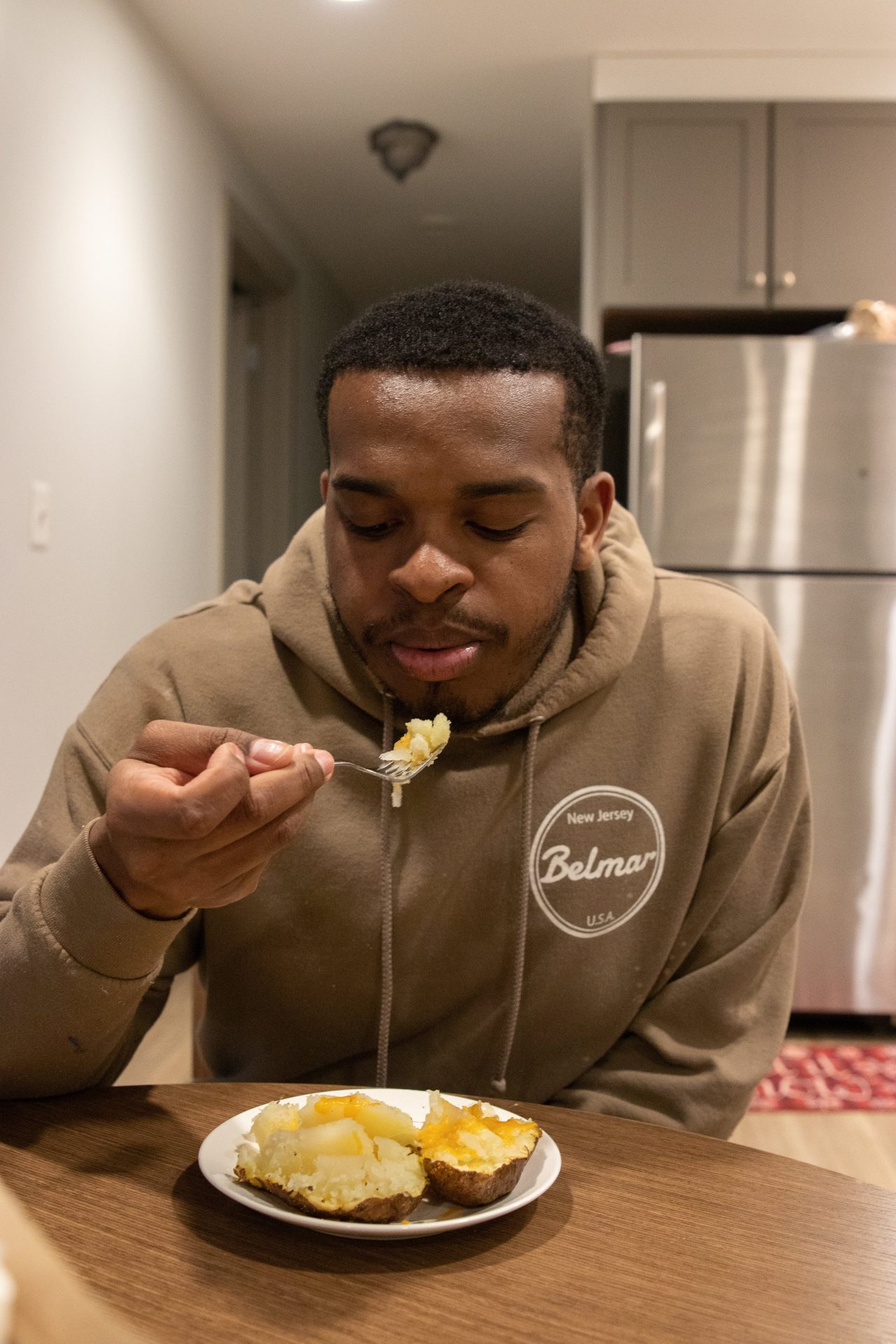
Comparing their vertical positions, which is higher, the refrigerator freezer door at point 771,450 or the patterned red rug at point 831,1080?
the refrigerator freezer door at point 771,450

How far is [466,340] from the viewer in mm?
1032

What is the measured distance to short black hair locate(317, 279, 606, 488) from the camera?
1024 millimetres

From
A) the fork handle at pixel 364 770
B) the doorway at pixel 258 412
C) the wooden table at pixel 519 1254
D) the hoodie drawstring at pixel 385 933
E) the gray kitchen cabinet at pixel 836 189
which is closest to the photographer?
the wooden table at pixel 519 1254

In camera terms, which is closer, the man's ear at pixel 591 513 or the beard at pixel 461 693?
the beard at pixel 461 693

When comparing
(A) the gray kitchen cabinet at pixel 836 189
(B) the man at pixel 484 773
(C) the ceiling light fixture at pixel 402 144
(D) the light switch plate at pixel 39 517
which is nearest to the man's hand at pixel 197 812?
(B) the man at pixel 484 773

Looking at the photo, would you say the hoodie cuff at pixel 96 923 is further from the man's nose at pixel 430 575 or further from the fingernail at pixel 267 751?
the man's nose at pixel 430 575

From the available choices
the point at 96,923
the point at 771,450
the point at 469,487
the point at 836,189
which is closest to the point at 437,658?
the point at 469,487

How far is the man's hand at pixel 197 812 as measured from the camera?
0.67 metres

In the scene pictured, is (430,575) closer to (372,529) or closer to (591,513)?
(372,529)

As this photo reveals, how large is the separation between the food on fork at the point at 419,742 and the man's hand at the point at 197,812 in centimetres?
23

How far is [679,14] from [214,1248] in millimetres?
3228

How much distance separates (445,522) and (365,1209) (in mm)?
558

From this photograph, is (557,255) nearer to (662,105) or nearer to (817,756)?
(662,105)

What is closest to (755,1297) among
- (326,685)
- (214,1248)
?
(214,1248)
